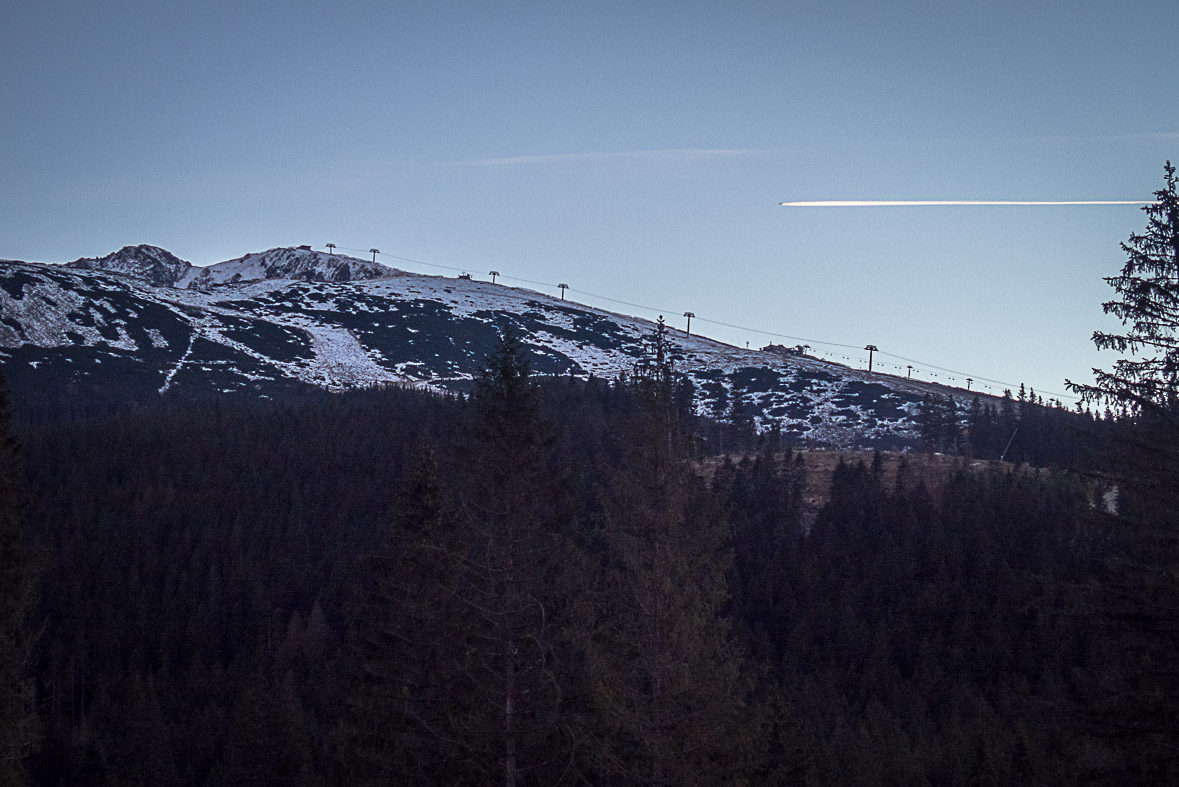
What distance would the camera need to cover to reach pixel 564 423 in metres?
96.3

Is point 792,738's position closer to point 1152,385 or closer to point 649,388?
point 649,388

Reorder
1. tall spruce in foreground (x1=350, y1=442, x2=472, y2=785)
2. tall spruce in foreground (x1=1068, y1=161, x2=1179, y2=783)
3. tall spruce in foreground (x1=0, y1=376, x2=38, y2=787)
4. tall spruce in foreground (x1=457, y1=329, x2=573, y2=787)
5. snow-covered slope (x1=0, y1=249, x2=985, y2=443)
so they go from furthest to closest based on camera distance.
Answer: snow-covered slope (x1=0, y1=249, x2=985, y2=443)
tall spruce in foreground (x1=0, y1=376, x2=38, y2=787)
tall spruce in foreground (x1=350, y1=442, x2=472, y2=785)
tall spruce in foreground (x1=457, y1=329, x2=573, y2=787)
tall spruce in foreground (x1=1068, y1=161, x2=1179, y2=783)

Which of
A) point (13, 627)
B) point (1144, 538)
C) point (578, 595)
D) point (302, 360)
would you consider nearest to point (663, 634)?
point (578, 595)

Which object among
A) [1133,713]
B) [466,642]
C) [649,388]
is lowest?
[466,642]

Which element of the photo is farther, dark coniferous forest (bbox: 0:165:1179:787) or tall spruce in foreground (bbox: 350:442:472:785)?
tall spruce in foreground (bbox: 350:442:472:785)

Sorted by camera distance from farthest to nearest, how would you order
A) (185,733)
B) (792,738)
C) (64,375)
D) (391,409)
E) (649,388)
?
(64,375), (391,409), (185,733), (792,738), (649,388)

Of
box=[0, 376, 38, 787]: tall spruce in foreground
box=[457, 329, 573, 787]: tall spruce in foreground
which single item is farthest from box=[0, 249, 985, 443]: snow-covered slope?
box=[0, 376, 38, 787]: tall spruce in foreground

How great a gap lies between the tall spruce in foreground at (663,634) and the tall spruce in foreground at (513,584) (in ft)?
4.97

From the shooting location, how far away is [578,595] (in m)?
19.2

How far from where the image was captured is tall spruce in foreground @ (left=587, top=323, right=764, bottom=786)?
49.7 feet

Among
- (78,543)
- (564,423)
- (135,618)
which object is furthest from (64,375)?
(564,423)

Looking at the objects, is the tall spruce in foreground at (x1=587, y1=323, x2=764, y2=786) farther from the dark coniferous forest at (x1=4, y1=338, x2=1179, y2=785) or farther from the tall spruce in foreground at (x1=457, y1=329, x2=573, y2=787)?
the tall spruce in foreground at (x1=457, y1=329, x2=573, y2=787)

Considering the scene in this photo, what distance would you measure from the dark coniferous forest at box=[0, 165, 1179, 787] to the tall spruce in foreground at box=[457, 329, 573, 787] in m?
0.08

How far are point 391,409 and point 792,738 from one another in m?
94.6
